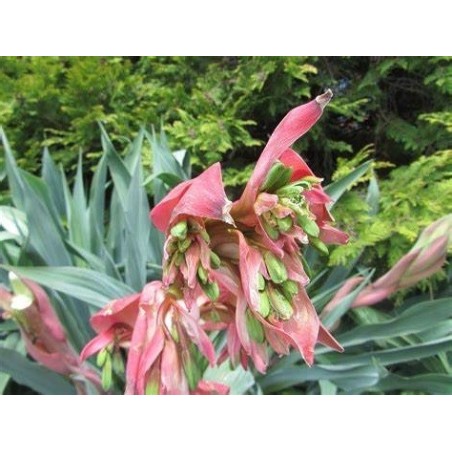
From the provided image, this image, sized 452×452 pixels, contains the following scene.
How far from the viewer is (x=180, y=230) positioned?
43cm

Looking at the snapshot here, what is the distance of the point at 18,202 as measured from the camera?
130 centimetres

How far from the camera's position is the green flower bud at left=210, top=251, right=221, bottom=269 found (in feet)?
1.48

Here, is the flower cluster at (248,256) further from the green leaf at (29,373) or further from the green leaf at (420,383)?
the green leaf at (420,383)

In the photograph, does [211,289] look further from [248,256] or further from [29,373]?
[29,373]

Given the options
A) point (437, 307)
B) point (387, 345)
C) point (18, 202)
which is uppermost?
point (18, 202)

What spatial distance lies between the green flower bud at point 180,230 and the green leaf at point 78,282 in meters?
0.54

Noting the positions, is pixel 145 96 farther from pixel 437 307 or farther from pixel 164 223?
pixel 164 223

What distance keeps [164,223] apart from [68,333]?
681 mm

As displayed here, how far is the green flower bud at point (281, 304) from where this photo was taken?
0.43m

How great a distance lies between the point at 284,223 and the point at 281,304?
61mm

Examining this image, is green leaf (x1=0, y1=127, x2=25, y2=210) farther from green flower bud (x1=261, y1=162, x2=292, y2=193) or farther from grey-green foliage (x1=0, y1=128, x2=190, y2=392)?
green flower bud (x1=261, y1=162, x2=292, y2=193)

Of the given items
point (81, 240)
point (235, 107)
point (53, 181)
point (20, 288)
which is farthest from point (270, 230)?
point (235, 107)

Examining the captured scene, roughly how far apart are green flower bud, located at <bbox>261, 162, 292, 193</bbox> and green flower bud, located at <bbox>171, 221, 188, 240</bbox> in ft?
0.21
